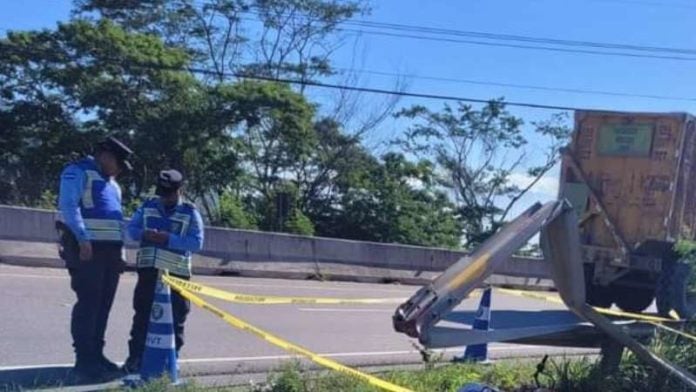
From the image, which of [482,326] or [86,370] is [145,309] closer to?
[86,370]

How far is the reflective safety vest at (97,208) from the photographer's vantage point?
23.1 ft

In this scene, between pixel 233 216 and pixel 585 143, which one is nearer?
pixel 585 143

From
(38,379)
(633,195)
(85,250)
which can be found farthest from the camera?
(633,195)

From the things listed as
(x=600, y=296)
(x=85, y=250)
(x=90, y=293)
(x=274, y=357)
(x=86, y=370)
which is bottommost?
(x=274, y=357)

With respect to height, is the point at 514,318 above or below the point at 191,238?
below

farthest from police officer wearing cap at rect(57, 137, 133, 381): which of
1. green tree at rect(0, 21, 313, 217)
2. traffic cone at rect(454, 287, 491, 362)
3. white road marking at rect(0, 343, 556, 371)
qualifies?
green tree at rect(0, 21, 313, 217)

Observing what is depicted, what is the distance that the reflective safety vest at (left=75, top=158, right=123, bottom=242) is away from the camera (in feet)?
23.1

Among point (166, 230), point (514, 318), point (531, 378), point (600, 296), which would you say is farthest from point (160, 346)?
point (600, 296)

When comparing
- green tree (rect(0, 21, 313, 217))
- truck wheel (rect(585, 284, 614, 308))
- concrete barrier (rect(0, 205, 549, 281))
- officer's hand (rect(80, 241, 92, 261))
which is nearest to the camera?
officer's hand (rect(80, 241, 92, 261))

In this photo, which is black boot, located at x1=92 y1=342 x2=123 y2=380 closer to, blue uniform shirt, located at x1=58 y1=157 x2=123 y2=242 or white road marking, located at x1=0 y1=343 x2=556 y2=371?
white road marking, located at x1=0 y1=343 x2=556 y2=371

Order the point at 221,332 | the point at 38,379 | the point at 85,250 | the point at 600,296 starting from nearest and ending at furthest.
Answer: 1. the point at 85,250
2. the point at 38,379
3. the point at 221,332
4. the point at 600,296

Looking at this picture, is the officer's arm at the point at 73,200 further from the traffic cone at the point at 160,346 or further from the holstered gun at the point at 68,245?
the traffic cone at the point at 160,346

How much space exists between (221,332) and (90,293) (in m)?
3.52

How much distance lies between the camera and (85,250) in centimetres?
683
